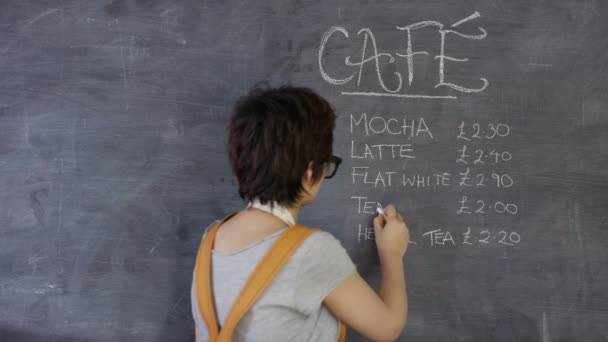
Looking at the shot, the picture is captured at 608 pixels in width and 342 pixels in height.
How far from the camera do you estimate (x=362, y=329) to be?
38.0 inches

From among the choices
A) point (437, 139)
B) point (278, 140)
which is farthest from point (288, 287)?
point (437, 139)

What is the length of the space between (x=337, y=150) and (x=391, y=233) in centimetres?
29

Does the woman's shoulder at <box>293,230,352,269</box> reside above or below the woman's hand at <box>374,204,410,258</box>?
above

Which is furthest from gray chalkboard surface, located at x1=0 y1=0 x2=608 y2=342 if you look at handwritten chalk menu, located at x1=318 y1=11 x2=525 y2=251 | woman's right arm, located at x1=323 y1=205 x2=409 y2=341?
woman's right arm, located at x1=323 y1=205 x2=409 y2=341

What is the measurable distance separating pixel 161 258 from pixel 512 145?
109 centimetres

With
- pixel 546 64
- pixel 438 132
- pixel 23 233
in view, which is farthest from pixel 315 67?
pixel 23 233

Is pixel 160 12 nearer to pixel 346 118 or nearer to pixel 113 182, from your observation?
pixel 113 182

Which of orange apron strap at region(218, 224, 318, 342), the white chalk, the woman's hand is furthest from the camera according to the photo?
the white chalk

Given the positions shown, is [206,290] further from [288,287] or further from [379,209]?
[379,209]

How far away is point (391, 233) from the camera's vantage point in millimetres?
1303

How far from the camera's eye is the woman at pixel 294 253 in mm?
918

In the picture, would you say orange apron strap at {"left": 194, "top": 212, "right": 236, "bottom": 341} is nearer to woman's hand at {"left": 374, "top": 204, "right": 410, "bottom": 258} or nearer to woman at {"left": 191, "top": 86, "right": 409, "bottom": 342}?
woman at {"left": 191, "top": 86, "right": 409, "bottom": 342}

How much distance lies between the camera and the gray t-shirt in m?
0.91

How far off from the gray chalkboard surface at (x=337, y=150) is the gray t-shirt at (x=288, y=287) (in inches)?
19.7
